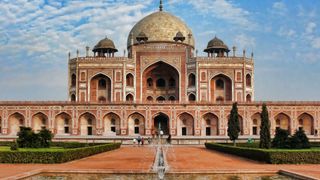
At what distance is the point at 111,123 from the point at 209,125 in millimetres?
6639

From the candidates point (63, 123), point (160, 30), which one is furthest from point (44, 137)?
point (160, 30)

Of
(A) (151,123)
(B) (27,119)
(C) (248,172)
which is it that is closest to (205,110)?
(A) (151,123)

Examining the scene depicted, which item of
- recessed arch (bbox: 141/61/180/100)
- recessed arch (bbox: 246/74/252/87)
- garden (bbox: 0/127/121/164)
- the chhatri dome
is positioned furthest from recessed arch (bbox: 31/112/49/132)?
recessed arch (bbox: 246/74/252/87)

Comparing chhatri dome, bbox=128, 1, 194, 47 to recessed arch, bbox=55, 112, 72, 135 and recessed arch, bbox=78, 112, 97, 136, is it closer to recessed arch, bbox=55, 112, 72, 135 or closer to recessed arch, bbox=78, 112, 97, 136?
recessed arch, bbox=78, 112, 97, 136

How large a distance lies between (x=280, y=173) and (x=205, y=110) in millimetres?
19673

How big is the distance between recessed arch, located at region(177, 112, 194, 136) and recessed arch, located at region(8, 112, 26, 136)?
414 inches

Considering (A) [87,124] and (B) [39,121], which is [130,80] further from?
(B) [39,121]

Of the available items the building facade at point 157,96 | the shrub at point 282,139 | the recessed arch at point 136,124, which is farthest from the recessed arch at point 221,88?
the shrub at point 282,139

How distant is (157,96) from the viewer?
35969mm

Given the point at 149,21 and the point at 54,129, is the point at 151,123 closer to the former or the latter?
the point at 54,129

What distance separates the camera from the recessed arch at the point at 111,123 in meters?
30.0

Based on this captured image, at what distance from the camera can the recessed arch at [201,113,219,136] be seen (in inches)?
1181

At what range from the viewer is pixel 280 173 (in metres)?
10.1

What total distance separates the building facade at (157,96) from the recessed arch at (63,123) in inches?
2.6
